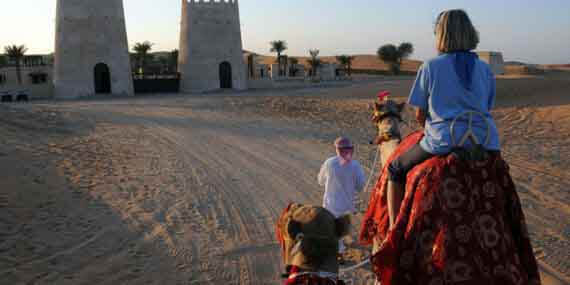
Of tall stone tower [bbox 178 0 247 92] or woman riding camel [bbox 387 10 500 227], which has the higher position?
tall stone tower [bbox 178 0 247 92]

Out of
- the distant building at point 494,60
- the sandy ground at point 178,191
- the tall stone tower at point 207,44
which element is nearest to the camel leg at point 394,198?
the sandy ground at point 178,191

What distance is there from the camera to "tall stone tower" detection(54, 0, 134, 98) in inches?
1375

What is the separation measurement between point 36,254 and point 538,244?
19.7ft

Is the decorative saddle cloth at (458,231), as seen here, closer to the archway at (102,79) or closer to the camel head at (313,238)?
the camel head at (313,238)

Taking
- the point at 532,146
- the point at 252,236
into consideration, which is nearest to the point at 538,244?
the point at 252,236

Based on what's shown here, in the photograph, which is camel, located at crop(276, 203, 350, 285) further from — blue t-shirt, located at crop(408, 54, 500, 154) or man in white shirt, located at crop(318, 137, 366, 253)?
man in white shirt, located at crop(318, 137, 366, 253)

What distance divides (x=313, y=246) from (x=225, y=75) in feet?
128

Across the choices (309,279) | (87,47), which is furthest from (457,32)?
(87,47)

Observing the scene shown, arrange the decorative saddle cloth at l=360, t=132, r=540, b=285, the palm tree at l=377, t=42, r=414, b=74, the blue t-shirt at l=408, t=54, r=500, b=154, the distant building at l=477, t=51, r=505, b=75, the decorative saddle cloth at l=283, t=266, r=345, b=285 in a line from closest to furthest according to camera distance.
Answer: the decorative saddle cloth at l=283, t=266, r=345, b=285, the decorative saddle cloth at l=360, t=132, r=540, b=285, the blue t-shirt at l=408, t=54, r=500, b=154, the distant building at l=477, t=51, r=505, b=75, the palm tree at l=377, t=42, r=414, b=74

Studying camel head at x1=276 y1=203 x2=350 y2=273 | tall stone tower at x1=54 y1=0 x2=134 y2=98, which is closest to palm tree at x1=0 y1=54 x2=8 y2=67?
tall stone tower at x1=54 y1=0 x2=134 y2=98

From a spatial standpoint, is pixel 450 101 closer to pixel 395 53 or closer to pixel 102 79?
pixel 102 79

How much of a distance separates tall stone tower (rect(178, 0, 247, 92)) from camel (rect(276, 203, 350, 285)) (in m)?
37.6

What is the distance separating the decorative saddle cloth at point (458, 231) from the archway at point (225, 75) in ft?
125

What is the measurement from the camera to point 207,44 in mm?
39688
